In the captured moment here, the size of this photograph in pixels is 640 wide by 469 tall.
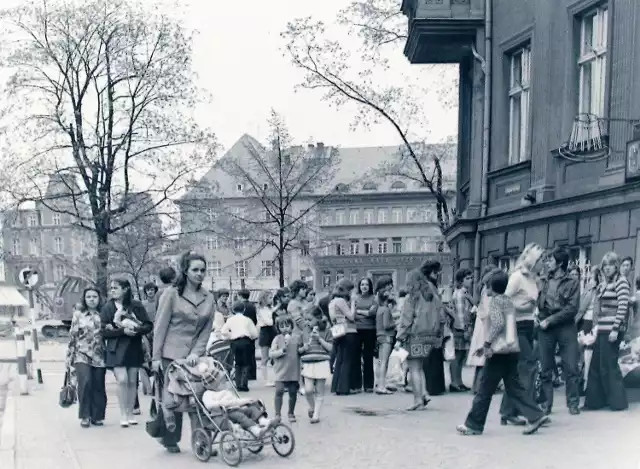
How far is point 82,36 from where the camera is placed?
24.4 m

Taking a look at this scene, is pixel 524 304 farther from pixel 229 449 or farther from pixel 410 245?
pixel 410 245

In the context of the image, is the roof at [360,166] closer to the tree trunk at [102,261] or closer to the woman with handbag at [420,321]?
the tree trunk at [102,261]

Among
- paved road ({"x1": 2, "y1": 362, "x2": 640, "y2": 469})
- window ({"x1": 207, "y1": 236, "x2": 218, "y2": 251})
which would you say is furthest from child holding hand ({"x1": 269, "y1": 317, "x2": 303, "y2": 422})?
window ({"x1": 207, "y1": 236, "x2": 218, "y2": 251})

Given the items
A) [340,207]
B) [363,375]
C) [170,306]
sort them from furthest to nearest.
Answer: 1. [340,207]
2. [363,375]
3. [170,306]

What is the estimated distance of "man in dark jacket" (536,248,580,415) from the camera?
870 centimetres

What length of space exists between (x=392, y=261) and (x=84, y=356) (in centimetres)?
1752

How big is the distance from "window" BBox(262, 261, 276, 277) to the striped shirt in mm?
21520

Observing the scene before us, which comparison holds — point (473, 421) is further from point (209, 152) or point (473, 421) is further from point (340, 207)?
point (340, 207)

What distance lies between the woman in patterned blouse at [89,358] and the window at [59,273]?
1447cm

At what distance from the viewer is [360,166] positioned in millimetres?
33625

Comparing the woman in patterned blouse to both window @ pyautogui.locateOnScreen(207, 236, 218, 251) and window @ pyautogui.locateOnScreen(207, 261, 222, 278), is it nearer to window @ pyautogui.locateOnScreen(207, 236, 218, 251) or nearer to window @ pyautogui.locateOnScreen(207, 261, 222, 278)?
window @ pyautogui.locateOnScreen(207, 236, 218, 251)

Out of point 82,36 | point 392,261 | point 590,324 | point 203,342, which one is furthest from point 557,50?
point 82,36

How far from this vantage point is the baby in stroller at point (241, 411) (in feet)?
22.9

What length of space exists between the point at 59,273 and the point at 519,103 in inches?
616
